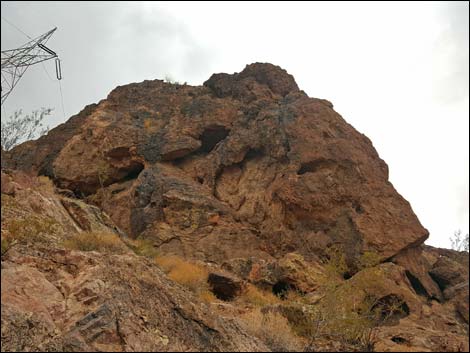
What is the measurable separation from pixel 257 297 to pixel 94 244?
17.2 ft

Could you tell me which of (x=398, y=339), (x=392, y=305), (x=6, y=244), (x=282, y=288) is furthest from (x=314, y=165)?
(x=6, y=244)

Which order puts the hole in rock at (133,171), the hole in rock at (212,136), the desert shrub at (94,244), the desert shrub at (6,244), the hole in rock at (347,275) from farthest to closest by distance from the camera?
the hole in rock at (212,136) < the hole in rock at (133,171) < the hole in rock at (347,275) < the desert shrub at (94,244) < the desert shrub at (6,244)

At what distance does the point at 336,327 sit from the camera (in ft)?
40.4

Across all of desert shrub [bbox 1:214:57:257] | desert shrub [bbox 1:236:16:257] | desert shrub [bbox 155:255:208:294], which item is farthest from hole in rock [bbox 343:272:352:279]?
desert shrub [bbox 1:236:16:257]

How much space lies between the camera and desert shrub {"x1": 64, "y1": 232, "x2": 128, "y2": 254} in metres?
12.7

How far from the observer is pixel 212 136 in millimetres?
24312

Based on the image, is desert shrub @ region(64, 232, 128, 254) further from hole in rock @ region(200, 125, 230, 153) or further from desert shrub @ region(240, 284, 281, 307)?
hole in rock @ region(200, 125, 230, 153)

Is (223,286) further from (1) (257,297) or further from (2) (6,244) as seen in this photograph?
(2) (6,244)

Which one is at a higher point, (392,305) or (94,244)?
(94,244)

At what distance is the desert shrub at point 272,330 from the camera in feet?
35.1

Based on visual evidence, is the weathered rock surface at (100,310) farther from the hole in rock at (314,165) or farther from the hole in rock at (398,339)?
the hole in rock at (314,165)

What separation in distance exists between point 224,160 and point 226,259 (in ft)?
17.3

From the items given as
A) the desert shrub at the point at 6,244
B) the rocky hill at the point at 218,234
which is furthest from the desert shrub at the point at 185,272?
the desert shrub at the point at 6,244

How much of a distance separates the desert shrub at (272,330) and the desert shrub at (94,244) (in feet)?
12.7
